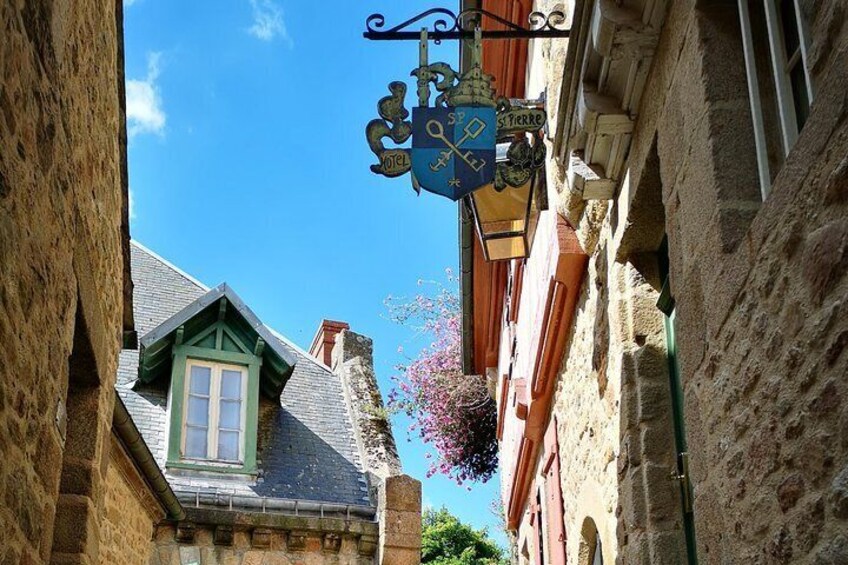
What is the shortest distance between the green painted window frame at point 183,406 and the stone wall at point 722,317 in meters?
5.84

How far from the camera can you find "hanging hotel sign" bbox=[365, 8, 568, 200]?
5449mm

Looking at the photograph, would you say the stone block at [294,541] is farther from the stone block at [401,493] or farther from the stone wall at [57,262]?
the stone wall at [57,262]

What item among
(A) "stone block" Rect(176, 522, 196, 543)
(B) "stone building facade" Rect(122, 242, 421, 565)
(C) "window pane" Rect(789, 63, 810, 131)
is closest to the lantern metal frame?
(B) "stone building facade" Rect(122, 242, 421, 565)

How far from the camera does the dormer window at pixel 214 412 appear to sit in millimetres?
11398

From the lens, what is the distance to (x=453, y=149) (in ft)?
18.0

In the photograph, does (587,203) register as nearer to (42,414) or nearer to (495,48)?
(42,414)

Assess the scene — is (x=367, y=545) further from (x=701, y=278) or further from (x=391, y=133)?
(x=701, y=278)

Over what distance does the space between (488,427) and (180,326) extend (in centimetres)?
427

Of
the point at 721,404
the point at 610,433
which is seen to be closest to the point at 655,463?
the point at 610,433

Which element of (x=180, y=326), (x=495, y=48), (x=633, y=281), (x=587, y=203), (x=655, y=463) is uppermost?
(x=495, y=48)

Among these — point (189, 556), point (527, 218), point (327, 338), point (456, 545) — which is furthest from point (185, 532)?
point (456, 545)

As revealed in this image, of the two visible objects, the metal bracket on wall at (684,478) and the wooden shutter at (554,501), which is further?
the wooden shutter at (554,501)

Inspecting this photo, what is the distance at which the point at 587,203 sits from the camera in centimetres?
612

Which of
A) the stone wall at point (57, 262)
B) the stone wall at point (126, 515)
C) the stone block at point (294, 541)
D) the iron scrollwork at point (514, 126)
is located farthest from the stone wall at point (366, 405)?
the iron scrollwork at point (514, 126)
